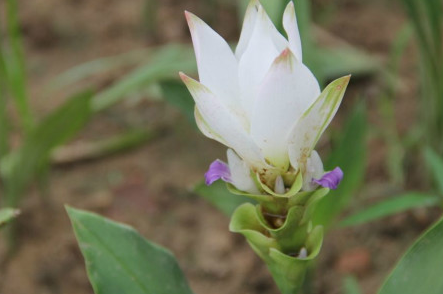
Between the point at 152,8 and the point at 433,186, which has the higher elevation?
the point at 152,8

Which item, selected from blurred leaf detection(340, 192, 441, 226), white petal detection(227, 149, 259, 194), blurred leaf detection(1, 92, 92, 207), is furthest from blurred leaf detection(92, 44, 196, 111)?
white petal detection(227, 149, 259, 194)

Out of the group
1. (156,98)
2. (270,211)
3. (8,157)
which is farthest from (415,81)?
(270,211)

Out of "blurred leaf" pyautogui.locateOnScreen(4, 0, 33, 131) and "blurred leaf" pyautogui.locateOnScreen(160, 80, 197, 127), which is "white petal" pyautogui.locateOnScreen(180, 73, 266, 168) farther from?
"blurred leaf" pyautogui.locateOnScreen(4, 0, 33, 131)

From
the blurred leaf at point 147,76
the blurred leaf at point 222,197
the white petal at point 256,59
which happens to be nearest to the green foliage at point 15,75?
the blurred leaf at point 147,76

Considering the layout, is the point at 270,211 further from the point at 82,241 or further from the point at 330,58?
the point at 330,58

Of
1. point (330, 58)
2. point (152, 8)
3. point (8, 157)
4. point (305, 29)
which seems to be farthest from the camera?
point (152, 8)

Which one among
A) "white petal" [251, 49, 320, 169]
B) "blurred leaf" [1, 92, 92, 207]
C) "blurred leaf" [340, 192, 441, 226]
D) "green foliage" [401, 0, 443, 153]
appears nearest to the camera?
"white petal" [251, 49, 320, 169]

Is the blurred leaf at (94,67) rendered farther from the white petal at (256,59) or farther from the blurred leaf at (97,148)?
the white petal at (256,59)

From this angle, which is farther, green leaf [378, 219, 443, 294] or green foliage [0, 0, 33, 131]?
green foliage [0, 0, 33, 131]
